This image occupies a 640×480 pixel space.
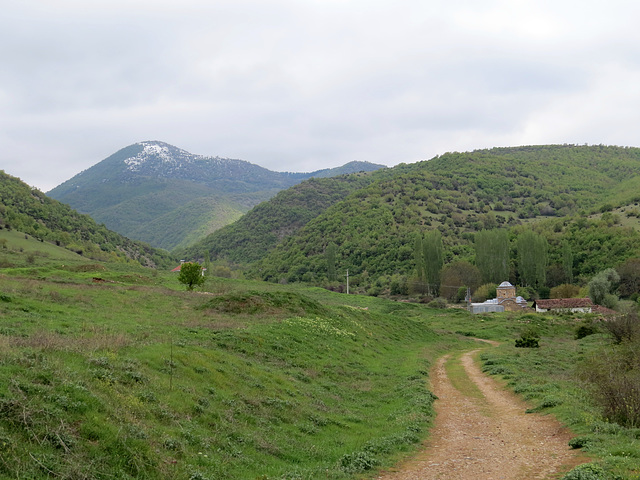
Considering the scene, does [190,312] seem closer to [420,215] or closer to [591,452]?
[591,452]

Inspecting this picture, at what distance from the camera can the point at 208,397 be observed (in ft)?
43.4

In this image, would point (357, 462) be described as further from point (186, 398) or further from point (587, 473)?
point (587, 473)

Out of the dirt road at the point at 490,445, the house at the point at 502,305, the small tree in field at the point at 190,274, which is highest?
the small tree in field at the point at 190,274

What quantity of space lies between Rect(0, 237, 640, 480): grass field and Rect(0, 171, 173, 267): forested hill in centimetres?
9096

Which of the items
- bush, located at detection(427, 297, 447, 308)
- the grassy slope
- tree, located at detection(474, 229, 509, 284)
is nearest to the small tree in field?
the grassy slope

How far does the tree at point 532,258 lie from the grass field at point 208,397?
252 ft

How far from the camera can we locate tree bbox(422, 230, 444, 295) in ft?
352

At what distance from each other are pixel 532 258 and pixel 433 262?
2067 cm

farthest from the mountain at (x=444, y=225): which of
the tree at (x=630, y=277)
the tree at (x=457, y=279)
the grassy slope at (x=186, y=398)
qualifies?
the grassy slope at (x=186, y=398)

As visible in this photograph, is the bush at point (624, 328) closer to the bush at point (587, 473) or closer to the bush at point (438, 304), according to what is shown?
the bush at point (587, 473)

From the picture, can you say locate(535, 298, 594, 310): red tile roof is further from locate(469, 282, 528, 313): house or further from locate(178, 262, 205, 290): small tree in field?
locate(178, 262, 205, 290): small tree in field

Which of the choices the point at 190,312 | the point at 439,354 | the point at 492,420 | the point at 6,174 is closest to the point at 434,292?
the point at 439,354

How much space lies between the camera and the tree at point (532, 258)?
104m

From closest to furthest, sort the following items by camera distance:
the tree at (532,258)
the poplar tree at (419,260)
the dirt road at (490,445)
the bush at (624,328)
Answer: the dirt road at (490,445) < the bush at (624,328) < the tree at (532,258) < the poplar tree at (419,260)
